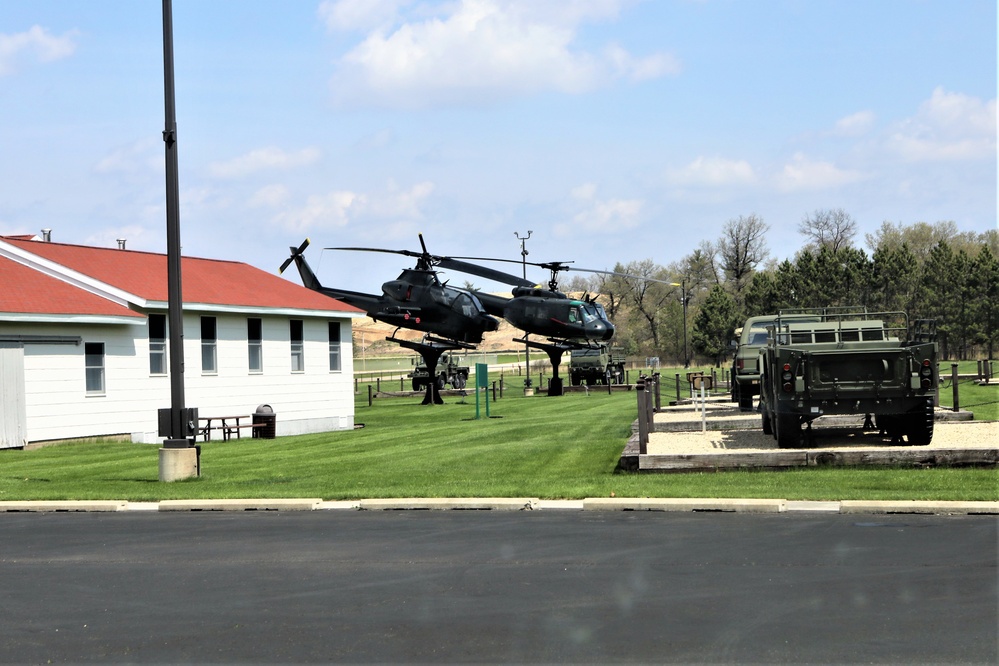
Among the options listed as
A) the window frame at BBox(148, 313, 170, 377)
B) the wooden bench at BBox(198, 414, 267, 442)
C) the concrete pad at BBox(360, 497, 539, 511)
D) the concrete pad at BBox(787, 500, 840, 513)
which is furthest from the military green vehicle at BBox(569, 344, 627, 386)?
the concrete pad at BBox(787, 500, 840, 513)

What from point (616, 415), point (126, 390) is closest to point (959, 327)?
point (616, 415)

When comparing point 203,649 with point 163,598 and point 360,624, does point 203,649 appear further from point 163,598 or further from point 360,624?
point 163,598

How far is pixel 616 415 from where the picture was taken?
33.1 metres

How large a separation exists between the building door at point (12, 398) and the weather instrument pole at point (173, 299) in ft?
38.2

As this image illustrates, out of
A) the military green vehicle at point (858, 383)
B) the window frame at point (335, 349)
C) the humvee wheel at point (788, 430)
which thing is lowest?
the humvee wheel at point (788, 430)

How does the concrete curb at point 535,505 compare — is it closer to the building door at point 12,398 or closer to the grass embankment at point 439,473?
the grass embankment at point 439,473

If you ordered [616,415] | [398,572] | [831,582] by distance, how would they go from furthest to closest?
[616,415], [398,572], [831,582]

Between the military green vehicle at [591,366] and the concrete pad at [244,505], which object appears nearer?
the concrete pad at [244,505]

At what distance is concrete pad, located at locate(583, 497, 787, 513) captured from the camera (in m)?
12.7

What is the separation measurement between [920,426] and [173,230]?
11434 millimetres

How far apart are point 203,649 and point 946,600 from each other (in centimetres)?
488

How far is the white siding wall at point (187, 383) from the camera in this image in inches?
1133

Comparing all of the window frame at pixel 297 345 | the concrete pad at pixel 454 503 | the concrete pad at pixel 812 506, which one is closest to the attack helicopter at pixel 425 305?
the window frame at pixel 297 345

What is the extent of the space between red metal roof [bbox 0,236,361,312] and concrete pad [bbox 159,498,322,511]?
708 inches
